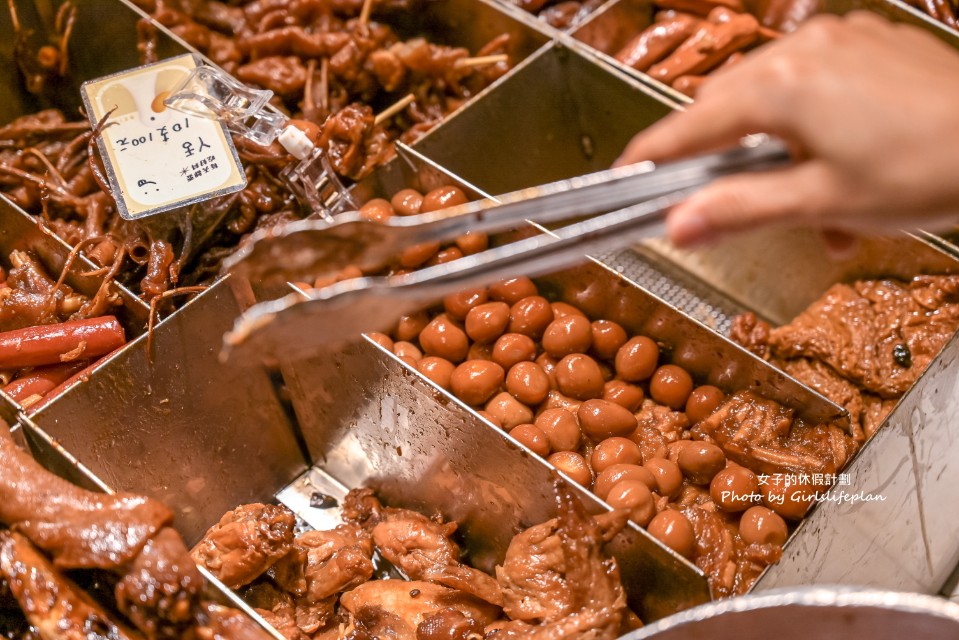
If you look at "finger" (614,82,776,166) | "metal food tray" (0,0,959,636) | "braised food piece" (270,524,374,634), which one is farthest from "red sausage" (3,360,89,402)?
"finger" (614,82,776,166)

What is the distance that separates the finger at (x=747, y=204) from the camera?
1.24m

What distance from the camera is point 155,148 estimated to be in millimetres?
2656

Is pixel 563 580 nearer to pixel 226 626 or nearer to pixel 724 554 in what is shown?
pixel 724 554

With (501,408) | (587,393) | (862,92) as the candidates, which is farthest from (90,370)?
(862,92)

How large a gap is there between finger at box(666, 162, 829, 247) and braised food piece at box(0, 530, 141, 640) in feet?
4.91

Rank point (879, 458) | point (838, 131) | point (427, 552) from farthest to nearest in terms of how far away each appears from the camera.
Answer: point (427, 552), point (879, 458), point (838, 131)

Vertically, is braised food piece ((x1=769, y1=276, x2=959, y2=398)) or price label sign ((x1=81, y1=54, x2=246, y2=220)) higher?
price label sign ((x1=81, y1=54, x2=246, y2=220))

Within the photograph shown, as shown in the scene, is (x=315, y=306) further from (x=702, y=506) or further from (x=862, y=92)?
(x=702, y=506)

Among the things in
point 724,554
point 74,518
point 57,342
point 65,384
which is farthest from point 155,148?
point 724,554

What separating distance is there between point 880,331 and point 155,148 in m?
2.28

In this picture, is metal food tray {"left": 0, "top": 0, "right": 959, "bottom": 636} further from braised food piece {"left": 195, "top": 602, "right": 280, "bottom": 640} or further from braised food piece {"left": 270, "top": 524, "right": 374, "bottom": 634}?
braised food piece {"left": 195, "top": 602, "right": 280, "bottom": 640}

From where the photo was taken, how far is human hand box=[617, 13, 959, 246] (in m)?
1.20

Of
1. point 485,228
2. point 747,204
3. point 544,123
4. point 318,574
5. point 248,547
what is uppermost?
point 747,204

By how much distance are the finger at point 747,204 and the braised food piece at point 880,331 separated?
1.48 meters
